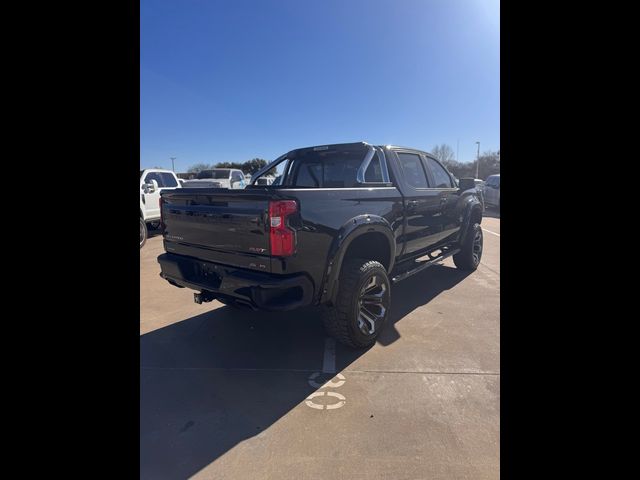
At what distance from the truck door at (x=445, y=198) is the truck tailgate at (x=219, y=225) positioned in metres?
2.96

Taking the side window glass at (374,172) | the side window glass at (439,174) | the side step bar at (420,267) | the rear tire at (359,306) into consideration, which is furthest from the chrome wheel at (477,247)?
the rear tire at (359,306)

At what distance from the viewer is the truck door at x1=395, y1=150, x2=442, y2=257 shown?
3963 mm

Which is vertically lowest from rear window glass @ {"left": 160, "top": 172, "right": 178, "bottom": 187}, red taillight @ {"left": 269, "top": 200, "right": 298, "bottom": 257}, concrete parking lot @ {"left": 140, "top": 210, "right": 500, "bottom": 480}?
concrete parking lot @ {"left": 140, "top": 210, "right": 500, "bottom": 480}

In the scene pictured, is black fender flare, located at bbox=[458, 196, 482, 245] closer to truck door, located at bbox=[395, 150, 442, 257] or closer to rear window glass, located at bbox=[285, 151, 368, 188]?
truck door, located at bbox=[395, 150, 442, 257]

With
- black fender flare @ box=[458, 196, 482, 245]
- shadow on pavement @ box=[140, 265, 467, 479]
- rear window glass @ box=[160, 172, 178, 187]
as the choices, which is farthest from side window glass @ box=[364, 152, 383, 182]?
rear window glass @ box=[160, 172, 178, 187]

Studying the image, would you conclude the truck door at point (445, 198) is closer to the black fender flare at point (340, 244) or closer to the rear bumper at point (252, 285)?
the black fender flare at point (340, 244)

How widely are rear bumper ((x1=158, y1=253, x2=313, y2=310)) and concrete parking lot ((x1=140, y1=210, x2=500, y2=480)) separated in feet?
2.38

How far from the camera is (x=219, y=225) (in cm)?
281

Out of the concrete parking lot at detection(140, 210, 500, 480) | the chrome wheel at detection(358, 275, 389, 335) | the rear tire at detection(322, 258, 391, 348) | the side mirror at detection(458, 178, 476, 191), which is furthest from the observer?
the side mirror at detection(458, 178, 476, 191)
